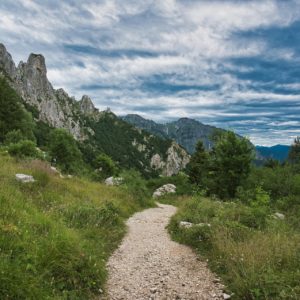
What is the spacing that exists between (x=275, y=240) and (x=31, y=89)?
19503 centimetres

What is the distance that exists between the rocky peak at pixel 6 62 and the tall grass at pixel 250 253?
182536 millimetres

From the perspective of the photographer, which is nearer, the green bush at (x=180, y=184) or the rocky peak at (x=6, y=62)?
the green bush at (x=180, y=184)

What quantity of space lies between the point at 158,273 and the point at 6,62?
623 ft

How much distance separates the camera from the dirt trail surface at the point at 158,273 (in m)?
6.28

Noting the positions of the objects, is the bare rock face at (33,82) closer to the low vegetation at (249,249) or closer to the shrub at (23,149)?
the shrub at (23,149)

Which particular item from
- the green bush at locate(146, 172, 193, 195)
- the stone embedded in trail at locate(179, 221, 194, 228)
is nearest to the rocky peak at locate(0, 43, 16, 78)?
the green bush at locate(146, 172, 193, 195)

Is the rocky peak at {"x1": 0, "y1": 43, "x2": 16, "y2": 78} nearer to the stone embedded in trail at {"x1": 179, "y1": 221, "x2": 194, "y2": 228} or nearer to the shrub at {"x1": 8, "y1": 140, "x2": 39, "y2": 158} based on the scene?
the shrub at {"x1": 8, "y1": 140, "x2": 39, "y2": 158}

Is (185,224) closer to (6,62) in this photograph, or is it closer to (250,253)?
(250,253)

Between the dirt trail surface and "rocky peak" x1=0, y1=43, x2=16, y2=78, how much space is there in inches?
7181

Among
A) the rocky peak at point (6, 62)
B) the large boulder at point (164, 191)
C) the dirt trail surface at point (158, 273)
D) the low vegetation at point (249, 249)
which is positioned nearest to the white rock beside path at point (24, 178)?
the dirt trail surface at point (158, 273)

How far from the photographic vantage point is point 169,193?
37.7 metres

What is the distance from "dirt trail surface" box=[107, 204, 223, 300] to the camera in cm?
628

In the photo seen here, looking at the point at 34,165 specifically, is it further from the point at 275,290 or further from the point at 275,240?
the point at 275,290

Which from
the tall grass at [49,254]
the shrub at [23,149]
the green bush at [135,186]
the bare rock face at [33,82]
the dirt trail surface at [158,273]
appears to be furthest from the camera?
the bare rock face at [33,82]
